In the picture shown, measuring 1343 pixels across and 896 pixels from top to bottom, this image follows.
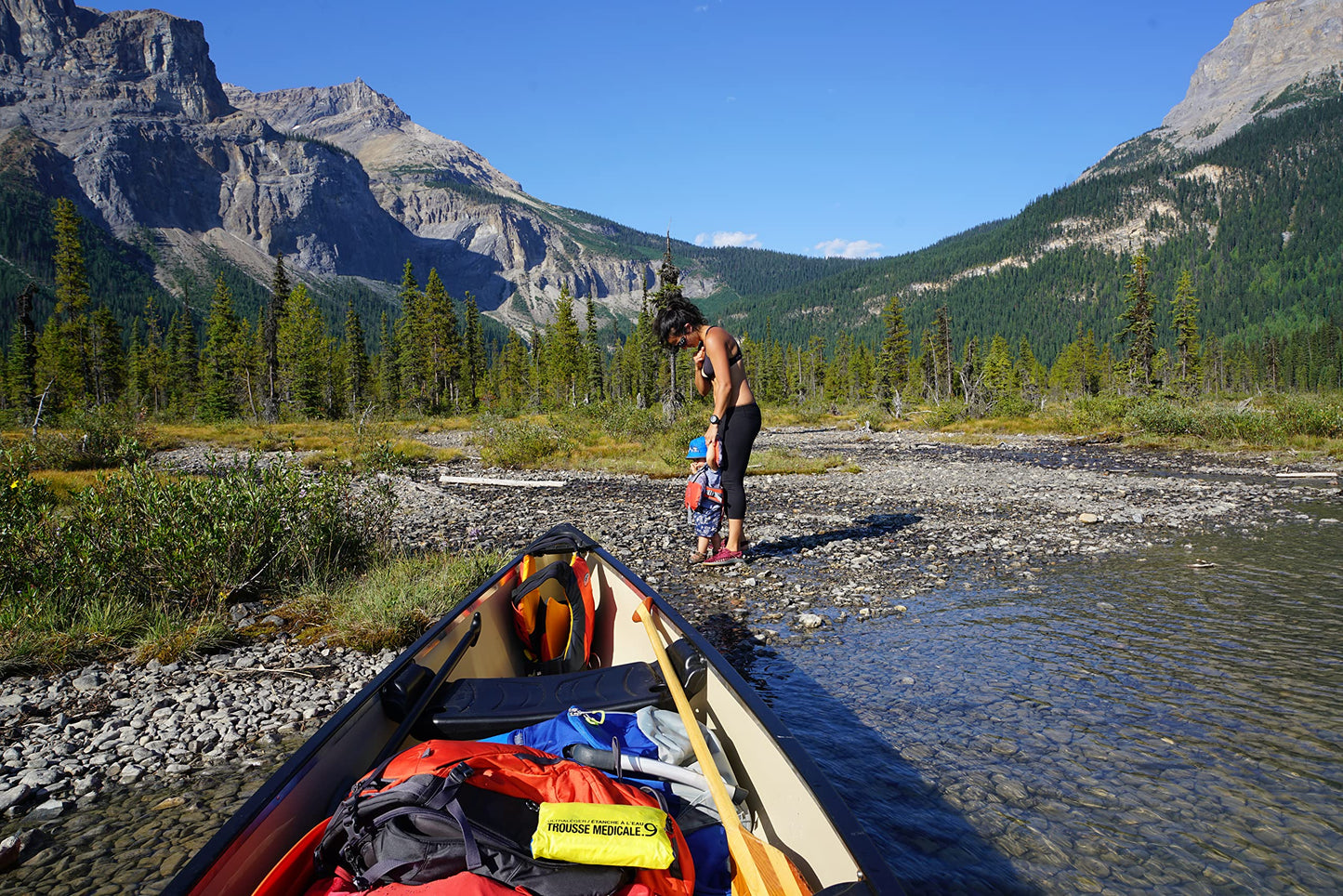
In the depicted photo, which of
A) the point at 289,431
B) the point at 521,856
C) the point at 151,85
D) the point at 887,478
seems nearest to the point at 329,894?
the point at 521,856

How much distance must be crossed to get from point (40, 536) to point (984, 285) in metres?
180

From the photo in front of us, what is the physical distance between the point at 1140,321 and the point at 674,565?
4178 centimetres

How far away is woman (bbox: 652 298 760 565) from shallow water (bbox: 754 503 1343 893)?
1736 mm

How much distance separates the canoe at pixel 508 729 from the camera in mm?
1611

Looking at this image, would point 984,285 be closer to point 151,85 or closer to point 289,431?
point 289,431

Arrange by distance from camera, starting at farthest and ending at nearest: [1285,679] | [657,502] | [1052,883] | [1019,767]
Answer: [657,502], [1285,679], [1019,767], [1052,883]

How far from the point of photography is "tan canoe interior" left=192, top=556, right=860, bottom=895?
1640 mm

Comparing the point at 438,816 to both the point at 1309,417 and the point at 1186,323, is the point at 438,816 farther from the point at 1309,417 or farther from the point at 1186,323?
the point at 1186,323

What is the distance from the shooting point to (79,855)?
2.67m

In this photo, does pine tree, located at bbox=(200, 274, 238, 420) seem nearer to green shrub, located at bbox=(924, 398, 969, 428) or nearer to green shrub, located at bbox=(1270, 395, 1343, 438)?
green shrub, located at bbox=(924, 398, 969, 428)

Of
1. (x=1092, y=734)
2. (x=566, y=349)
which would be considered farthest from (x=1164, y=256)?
(x=1092, y=734)

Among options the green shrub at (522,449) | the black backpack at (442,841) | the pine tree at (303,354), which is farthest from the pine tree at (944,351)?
the black backpack at (442,841)

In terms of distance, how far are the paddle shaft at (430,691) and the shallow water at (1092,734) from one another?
188 centimetres

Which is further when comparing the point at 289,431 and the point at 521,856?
the point at 289,431
